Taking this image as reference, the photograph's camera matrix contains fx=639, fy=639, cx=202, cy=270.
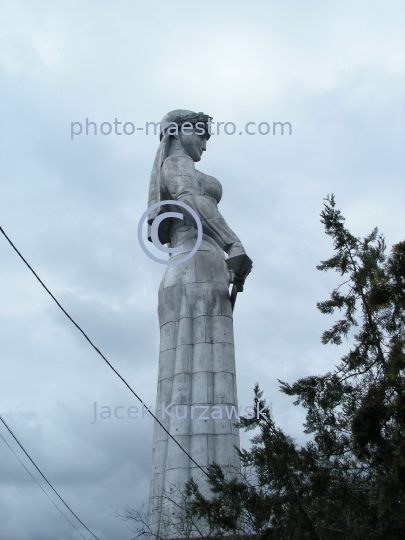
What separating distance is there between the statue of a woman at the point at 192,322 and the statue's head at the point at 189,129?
2 cm

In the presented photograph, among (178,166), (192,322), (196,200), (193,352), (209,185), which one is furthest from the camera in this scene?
(209,185)

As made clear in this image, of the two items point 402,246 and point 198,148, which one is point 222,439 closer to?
point 402,246

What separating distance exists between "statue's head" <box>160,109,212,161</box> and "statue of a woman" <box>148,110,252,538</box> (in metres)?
0.02

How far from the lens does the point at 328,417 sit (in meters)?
8.82

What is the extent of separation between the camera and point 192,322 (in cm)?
1213

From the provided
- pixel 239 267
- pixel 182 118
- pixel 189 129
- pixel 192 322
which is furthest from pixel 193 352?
pixel 182 118

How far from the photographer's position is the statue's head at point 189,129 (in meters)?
14.1

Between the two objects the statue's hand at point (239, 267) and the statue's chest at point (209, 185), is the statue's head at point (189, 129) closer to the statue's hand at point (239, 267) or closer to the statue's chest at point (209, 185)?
the statue's chest at point (209, 185)

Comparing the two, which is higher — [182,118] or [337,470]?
[182,118]

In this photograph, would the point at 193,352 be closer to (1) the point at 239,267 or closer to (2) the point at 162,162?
(1) the point at 239,267

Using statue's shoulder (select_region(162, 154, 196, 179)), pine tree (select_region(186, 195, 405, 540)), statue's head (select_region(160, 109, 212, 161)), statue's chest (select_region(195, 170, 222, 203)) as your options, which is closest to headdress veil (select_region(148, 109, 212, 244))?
statue's head (select_region(160, 109, 212, 161))

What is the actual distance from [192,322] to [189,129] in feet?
15.1

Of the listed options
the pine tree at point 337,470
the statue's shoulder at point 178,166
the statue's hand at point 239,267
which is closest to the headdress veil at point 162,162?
the statue's shoulder at point 178,166

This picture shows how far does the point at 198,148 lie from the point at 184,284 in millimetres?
3482
